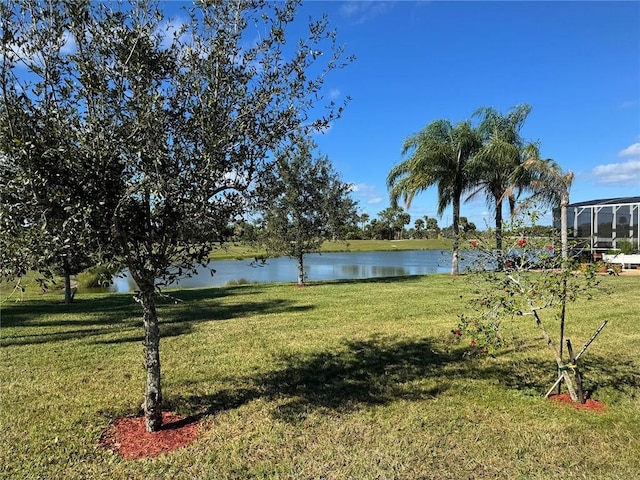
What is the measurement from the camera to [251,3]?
358 cm

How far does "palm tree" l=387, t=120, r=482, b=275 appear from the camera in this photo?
16594mm

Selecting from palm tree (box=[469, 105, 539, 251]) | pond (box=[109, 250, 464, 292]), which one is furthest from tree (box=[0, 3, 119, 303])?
palm tree (box=[469, 105, 539, 251])

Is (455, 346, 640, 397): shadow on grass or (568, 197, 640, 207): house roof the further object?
(568, 197, 640, 207): house roof

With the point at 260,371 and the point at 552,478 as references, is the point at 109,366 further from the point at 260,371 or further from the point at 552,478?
the point at 552,478

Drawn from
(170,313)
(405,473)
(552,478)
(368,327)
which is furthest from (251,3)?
(170,313)

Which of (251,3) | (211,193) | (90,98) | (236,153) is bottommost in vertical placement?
(211,193)

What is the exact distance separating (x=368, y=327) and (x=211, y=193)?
16.9ft

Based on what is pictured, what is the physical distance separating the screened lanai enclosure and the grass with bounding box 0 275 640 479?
12525 mm

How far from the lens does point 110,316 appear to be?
9820 mm

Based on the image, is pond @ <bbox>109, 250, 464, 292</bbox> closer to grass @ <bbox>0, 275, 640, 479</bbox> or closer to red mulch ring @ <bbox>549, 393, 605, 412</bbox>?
grass @ <bbox>0, 275, 640, 479</bbox>

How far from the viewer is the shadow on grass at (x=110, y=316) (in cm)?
779

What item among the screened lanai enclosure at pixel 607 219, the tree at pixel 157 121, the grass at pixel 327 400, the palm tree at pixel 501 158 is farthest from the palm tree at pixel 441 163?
the tree at pixel 157 121

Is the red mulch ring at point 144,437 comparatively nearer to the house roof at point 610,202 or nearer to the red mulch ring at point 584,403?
the red mulch ring at point 584,403

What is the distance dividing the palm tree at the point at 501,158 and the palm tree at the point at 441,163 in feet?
1.88
